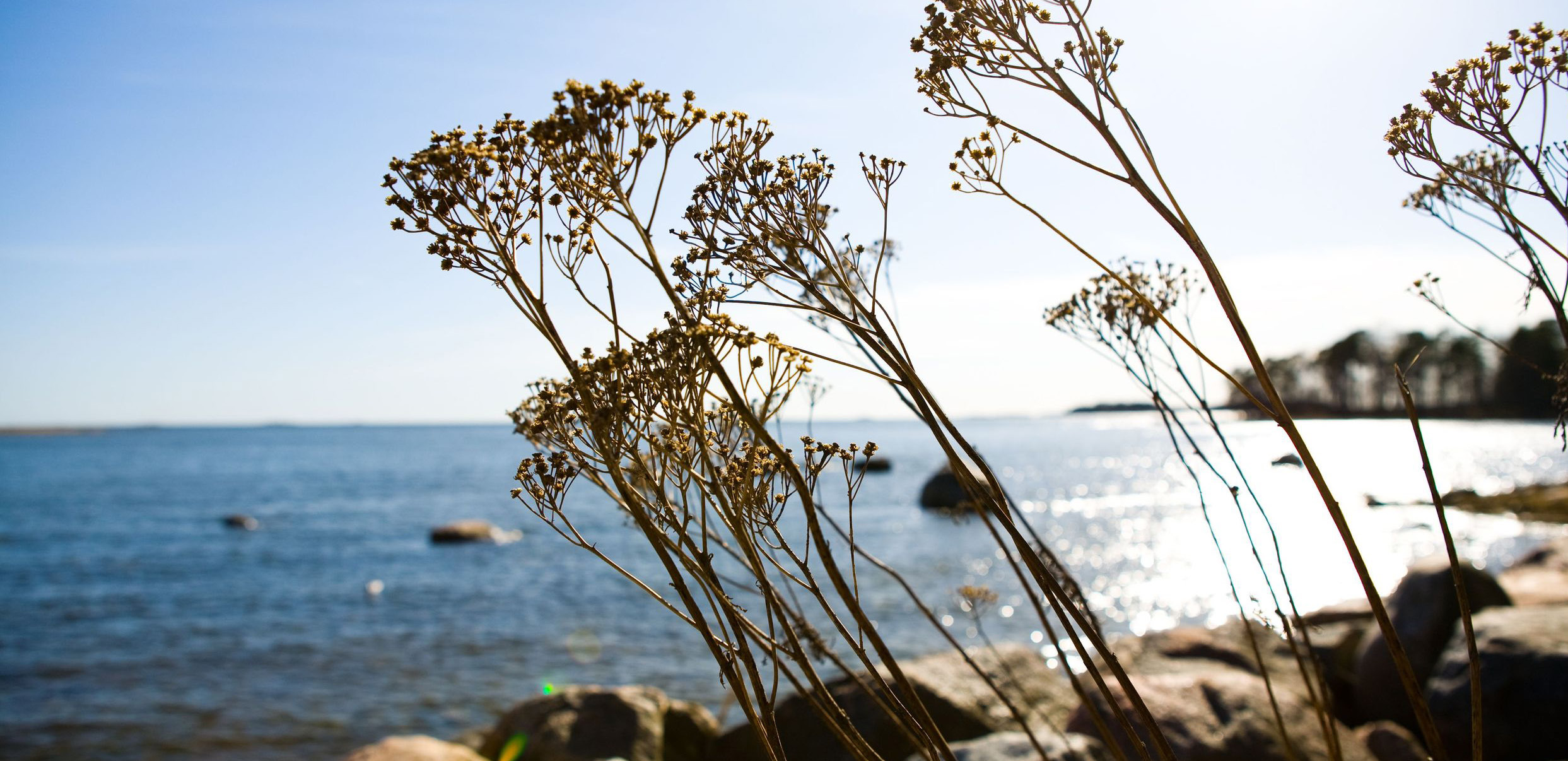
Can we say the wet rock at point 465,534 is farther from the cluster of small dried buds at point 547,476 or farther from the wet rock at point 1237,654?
the cluster of small dried buds at point 547,476

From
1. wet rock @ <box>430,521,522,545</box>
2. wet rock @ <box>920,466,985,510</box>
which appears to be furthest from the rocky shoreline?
wet rock @ <box>920,466,985,510</box>

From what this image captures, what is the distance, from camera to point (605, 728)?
29.8 ft

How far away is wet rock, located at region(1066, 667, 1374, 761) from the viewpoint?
22.1 ft

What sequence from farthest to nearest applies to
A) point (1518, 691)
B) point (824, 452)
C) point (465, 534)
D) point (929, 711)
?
point (465, 534)
point (929, 711)
point (1518, 691)
point (824, 452)

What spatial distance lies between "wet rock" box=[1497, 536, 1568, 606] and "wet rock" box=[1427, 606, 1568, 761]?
4747 mm

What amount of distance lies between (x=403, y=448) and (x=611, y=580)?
122 metres

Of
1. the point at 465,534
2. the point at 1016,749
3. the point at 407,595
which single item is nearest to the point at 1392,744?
the point at 1016,749

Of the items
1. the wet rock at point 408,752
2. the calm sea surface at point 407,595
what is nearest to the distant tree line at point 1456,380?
the calm sea surface at point 407,595

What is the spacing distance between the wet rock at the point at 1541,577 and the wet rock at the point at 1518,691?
15.6 feet

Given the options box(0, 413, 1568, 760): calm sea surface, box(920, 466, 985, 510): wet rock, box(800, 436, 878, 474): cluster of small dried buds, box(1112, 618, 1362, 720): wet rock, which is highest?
box(800, 436, 878, 474): cluster of small dried buds

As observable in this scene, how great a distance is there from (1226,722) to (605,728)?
19.2ft

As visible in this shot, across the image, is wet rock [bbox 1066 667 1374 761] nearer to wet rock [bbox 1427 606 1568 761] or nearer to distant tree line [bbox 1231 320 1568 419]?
wet rock [bbox 1427 606 1568 761]

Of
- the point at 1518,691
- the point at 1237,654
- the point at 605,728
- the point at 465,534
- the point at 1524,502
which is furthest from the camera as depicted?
the point at 465,534

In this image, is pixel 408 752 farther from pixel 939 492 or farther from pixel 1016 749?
pixel 939 492
